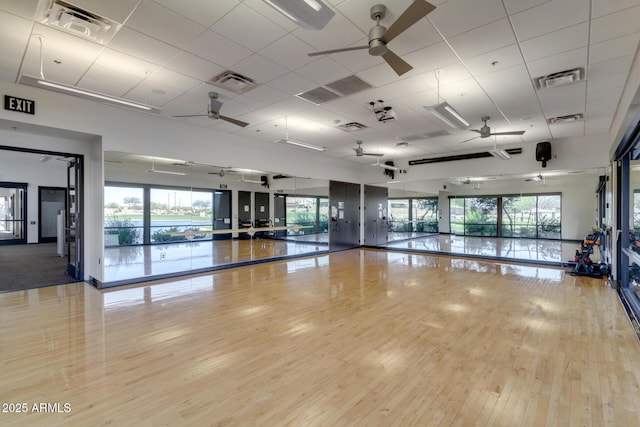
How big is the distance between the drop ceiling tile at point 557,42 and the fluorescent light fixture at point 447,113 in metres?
1.13

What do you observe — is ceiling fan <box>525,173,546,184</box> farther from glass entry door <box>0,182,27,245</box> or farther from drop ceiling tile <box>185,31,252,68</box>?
glass entry door <box>0,182,27,245</box>

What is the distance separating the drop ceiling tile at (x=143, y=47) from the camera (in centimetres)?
352

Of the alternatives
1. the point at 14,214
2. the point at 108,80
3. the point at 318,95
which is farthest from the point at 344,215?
the point at 14,214

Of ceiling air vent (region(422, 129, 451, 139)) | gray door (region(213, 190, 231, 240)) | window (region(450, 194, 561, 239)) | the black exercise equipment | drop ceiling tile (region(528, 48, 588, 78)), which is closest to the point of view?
drop ceiling tile (region(528, 48, 588, 78))

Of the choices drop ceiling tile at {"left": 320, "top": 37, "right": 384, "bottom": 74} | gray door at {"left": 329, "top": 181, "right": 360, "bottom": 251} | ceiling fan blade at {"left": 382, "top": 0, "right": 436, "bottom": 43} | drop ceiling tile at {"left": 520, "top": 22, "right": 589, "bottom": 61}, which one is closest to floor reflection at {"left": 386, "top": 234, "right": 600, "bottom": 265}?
gray door at {"left": 329, "top": 181, "right": 360, "bottom": 251}

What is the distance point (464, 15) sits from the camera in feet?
10.3

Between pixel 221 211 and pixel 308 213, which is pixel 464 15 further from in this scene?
pixel 308 213

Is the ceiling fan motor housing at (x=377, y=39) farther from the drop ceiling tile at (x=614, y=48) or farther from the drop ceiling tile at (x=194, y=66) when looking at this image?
the drop ceiling tile at (x=614, y=48)

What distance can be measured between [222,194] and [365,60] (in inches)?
217

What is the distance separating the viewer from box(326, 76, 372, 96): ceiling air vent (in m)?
4.65

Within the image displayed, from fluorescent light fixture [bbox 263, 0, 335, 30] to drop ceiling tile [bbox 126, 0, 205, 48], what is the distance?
1.56m

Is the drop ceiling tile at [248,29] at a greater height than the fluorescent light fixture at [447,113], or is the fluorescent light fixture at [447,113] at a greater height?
the drop ceiling tile at [248,29]

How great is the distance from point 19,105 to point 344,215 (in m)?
9.00

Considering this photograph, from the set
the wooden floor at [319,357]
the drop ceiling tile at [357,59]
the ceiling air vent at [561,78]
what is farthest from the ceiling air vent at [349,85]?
the wooden floor at [319,357]
